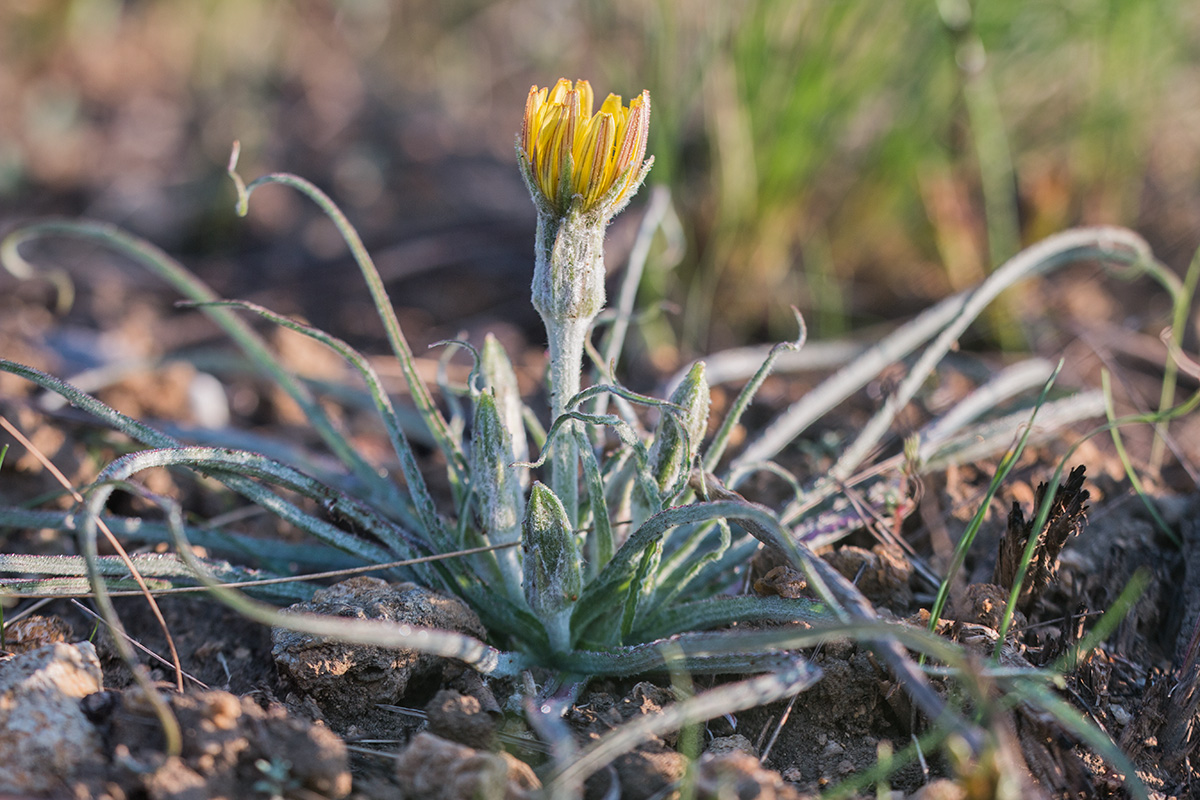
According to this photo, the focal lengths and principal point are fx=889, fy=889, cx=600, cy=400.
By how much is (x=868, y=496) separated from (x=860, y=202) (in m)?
1.85

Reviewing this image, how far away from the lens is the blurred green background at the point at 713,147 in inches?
127

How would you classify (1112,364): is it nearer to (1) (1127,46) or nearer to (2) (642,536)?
(1) (1127,46)

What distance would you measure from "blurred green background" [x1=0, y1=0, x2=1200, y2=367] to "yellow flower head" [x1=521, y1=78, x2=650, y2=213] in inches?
64.3

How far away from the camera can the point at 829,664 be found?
5.45ft

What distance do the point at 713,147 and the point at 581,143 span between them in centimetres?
202

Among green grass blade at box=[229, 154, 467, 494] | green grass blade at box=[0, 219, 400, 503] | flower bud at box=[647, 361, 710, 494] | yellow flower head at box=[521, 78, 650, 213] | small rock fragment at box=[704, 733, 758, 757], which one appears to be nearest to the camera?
yellow flower head at box=[521, 78, 650, 213]

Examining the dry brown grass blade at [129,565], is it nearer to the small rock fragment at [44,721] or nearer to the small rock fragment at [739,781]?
the small rock fragment at [44,721]

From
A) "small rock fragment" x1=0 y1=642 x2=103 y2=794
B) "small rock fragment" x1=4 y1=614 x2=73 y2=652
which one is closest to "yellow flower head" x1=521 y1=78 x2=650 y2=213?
"small rock fragment" x1=0 y1=642 x2=103 y2=794

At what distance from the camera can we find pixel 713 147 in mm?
3348

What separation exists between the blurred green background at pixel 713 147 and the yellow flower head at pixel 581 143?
64.3 inches

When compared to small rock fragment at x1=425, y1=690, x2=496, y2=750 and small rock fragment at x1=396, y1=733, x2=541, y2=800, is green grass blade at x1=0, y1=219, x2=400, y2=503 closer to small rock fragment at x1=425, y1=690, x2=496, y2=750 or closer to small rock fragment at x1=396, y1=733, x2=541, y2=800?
small rock fragment at x1=425, y1=690, x2=496, y2=750

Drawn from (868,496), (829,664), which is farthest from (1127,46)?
(829,664)

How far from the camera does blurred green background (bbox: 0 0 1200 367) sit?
321 centimetres

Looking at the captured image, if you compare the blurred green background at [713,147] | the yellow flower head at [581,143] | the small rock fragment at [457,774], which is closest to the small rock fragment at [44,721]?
the small rock fragment at [457,774]
